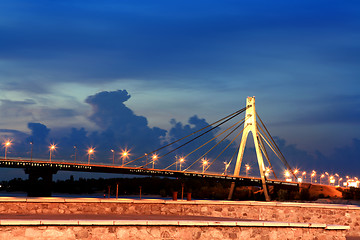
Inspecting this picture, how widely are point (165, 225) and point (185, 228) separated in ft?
2.23

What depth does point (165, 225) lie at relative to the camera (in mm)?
16797

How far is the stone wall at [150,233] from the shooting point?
1568 centimetres

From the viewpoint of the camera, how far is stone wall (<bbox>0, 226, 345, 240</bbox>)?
15.7m

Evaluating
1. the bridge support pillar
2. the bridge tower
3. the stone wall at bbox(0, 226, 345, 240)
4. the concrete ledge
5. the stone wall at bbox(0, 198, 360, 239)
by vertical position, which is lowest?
the stone wall at bbox(0, 226, 345, 240)

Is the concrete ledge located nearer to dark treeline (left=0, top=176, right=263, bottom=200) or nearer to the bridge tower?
the bridge tower

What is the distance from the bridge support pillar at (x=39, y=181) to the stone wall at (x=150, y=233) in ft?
170

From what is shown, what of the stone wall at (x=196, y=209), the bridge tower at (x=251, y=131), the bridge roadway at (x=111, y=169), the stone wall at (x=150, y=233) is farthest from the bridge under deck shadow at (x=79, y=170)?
the stone wall at (x=150, y=233)

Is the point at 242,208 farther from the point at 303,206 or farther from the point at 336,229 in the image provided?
the point at 336,229

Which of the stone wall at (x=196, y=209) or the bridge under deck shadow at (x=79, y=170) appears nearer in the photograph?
the stone wall at (x=196, y=209)

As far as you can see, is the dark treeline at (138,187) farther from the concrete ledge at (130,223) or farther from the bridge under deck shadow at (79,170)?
the concrete ledge at (130,223)

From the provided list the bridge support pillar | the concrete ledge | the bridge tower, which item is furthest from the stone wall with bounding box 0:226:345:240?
the bridge support pillar

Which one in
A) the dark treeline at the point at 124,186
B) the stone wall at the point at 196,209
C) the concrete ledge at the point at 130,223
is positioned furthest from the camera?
the dark treeline at the point at 124,186

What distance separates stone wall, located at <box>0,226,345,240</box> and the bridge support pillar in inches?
2039

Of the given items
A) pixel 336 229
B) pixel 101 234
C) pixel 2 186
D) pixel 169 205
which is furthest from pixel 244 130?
pixel 2 186
